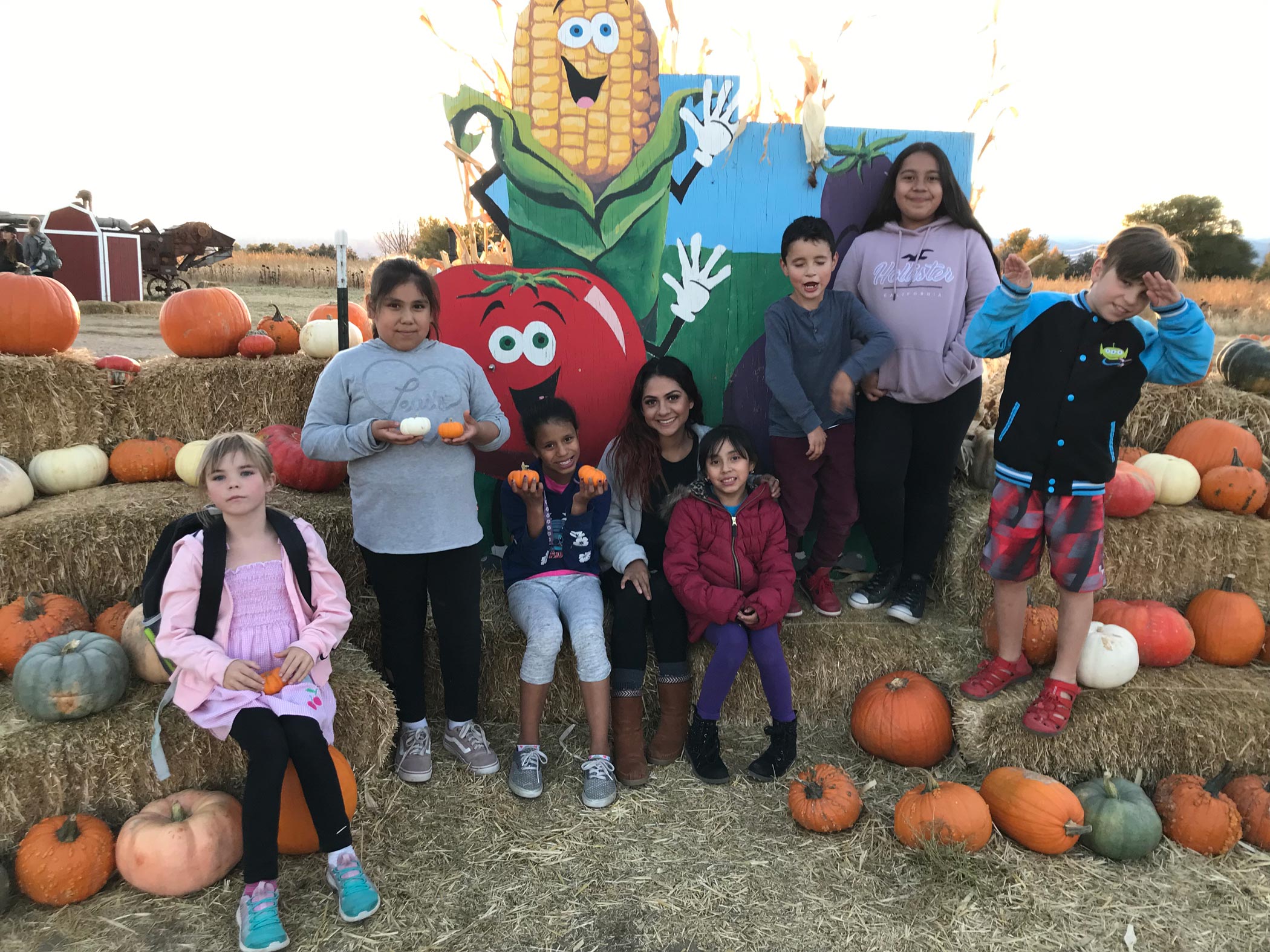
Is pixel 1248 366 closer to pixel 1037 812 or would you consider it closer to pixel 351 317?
pixel 1037 812

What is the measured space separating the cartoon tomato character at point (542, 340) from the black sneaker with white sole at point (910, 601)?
5.56ft

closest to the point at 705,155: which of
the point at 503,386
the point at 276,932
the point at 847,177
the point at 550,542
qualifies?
the point at 847,177

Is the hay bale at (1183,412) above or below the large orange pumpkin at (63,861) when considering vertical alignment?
above

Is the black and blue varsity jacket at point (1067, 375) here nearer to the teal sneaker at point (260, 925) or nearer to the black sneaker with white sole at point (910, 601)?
the black sneaker with white sole at point (910, 601)

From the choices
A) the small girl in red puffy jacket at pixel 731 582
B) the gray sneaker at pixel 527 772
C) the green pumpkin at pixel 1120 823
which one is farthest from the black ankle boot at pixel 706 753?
the green pumpkin at pixel 1120 823

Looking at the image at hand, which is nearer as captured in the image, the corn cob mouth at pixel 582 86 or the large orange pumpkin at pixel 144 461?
the corn cob mouth at pixel 582 86

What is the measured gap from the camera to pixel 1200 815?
2834 millimetres

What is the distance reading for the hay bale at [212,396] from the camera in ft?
14.3

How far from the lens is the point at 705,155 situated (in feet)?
13.2

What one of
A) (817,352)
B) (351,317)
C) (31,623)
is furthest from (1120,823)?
(351,317)

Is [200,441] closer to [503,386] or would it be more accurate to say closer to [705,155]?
[503,386]

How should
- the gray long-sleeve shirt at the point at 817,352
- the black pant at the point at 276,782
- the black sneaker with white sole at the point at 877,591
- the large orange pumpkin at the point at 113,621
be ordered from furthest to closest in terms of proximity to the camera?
the black sneaker with white sole at the point at 877,591 → the gray long-sleeve shirt at the point at 817,352 → the large orange pumpkin at the point at 113,621 → the black pant at the point at 276,782

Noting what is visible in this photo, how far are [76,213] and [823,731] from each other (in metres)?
24.9

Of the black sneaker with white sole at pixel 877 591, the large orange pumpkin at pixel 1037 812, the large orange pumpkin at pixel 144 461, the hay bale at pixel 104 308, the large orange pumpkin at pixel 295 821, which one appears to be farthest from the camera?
the hay bale at pixel 104 308
